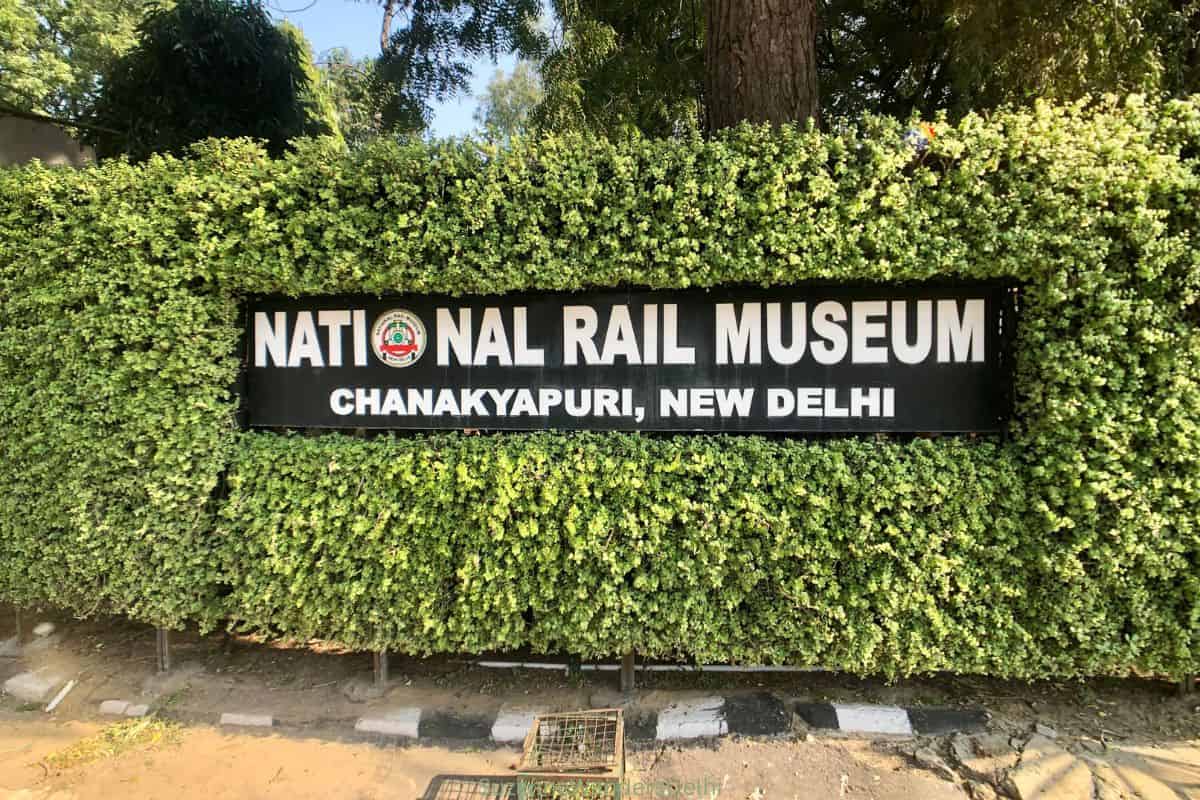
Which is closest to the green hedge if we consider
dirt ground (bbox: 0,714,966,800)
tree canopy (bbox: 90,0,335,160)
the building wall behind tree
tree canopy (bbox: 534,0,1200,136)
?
dirt ground (bbox: 0,714,966,800)

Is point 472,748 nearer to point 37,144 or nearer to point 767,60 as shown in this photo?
point 767,60

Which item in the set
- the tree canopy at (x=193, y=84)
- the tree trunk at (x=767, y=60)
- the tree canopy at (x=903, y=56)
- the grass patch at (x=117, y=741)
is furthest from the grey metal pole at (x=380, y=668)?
the tree canopy at (x=193, y=84)

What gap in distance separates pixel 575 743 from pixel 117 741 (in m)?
2.71

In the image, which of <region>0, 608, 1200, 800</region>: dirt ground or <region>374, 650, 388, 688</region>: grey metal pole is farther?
<region>374, 650, 388, 688</region>: grey metal pole

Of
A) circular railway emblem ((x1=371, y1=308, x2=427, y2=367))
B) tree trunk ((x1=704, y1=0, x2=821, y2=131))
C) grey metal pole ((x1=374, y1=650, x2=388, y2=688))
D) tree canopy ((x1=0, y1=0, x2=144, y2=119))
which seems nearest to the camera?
circular railway emblem ((x1=371, y1=308, x2=427, y2=367))

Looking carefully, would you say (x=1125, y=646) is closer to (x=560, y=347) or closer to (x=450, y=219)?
(x=560, y=347)

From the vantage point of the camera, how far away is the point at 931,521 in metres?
3.29

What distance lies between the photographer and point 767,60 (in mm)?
4305

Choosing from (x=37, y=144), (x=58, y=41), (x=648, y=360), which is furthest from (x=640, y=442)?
(x=58, y=41)

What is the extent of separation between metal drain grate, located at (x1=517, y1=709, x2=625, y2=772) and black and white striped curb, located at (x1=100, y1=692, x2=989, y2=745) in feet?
0.76

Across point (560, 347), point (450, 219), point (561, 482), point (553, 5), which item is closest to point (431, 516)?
point (561, 482)

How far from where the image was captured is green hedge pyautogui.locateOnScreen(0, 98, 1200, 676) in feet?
10.2

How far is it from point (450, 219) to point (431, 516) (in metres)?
1.71

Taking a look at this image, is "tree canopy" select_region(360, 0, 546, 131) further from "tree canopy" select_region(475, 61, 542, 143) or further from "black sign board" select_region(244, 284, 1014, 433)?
"tree canopy" select_region(475, 61, 542, 143)
